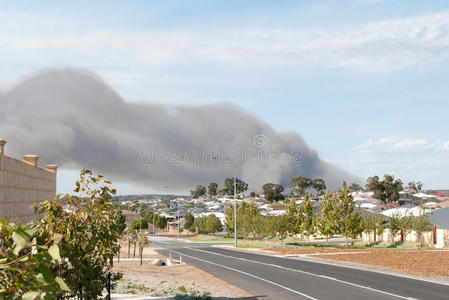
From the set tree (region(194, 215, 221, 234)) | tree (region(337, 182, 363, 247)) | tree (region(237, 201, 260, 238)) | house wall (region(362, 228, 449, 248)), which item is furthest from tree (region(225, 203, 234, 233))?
tree (region(337, 182, 363, 247))

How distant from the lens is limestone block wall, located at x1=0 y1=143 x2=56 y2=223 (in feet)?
45.9

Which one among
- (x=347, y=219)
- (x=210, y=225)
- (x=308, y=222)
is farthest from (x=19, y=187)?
(x=210, y=225)

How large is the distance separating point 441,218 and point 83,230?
6845cm

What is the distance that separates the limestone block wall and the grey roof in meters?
56.9

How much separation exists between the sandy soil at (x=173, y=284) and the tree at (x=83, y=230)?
9.58 metres

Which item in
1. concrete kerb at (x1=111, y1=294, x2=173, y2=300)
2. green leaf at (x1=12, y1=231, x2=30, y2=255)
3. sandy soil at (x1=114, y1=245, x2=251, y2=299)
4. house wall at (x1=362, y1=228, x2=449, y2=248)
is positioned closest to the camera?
green leaf at (x1=12, y1=231, x2=30, y2=255)

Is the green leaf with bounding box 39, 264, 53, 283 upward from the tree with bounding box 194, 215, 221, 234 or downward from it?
upward

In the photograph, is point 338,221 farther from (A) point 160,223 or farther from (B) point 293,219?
(A) point 160,223

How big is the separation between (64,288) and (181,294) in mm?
16150

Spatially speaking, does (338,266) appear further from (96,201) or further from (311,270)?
(96,201)

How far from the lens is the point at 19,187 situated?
16.0 m

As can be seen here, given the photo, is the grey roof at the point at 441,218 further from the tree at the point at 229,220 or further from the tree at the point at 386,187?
the tree at the point at 386,187

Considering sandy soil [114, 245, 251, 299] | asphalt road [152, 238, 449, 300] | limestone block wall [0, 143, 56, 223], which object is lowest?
asphalt road [152, 238, 449, 300]

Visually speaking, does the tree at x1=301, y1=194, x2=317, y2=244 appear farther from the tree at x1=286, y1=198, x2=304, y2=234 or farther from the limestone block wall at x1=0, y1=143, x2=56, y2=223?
the limestone block wall at x1=0, y1=143, x2=56, y2=223
